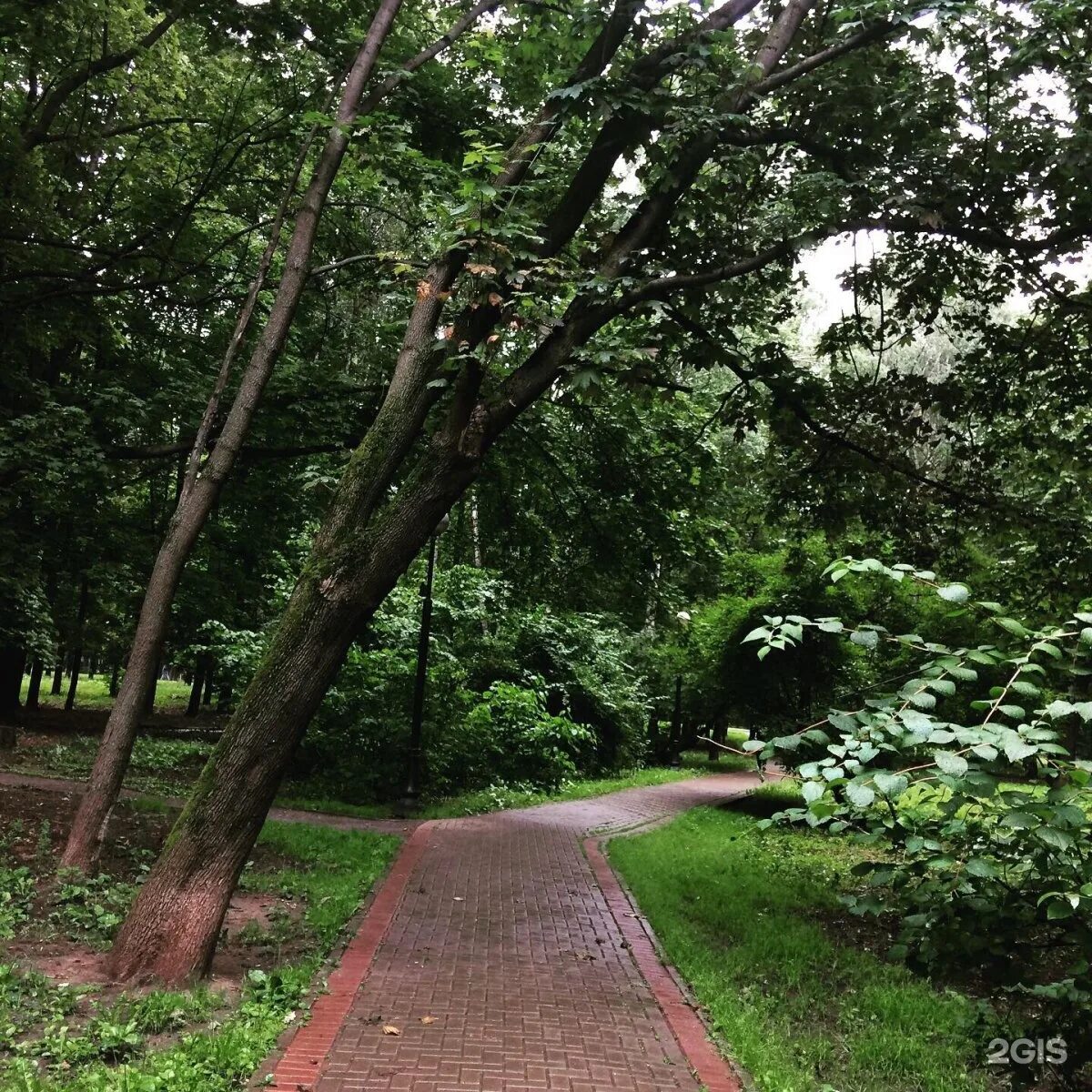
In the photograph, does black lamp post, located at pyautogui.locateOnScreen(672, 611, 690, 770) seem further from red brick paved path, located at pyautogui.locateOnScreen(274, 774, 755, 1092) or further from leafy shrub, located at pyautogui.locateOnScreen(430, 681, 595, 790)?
red brick paved path, located at pyautogui.locateOnScreen(274, 774, 755, 1092)

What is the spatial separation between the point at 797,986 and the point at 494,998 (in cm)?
217

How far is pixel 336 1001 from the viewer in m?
4.99

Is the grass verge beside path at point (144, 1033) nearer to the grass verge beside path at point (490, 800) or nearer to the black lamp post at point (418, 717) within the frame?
the grass verge beside path at point (490, 800)

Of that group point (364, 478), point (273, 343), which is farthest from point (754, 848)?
point (273, 343)

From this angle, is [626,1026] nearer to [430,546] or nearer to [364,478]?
[364,478]

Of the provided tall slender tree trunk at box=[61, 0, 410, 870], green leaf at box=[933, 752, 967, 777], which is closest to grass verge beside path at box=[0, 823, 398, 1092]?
tall slender tree trunk at box=[61, 0, 410, 870]

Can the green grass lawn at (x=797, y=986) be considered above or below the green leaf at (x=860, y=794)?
below

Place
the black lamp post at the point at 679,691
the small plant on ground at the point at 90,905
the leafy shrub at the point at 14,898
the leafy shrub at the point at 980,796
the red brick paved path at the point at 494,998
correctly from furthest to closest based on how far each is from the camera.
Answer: the black lamp post at the point at 679,691 < the small plant on ground at the point at 90,905 < the leafy shrub at the point at 14,898 < the red brick paved path at the point at 494,998 < the leafy shrub at the point at 980,796

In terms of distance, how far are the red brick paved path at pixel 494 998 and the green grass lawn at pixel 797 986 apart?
326 mm

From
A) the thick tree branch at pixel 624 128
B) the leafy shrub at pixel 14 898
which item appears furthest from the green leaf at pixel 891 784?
the leafy shrub at pixel 14 898

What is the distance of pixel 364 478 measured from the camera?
5.84m

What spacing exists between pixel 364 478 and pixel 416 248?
257 inches

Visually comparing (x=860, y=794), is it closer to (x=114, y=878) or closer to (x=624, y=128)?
(x=624, y=128)

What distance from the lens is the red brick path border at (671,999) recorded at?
4.38m
